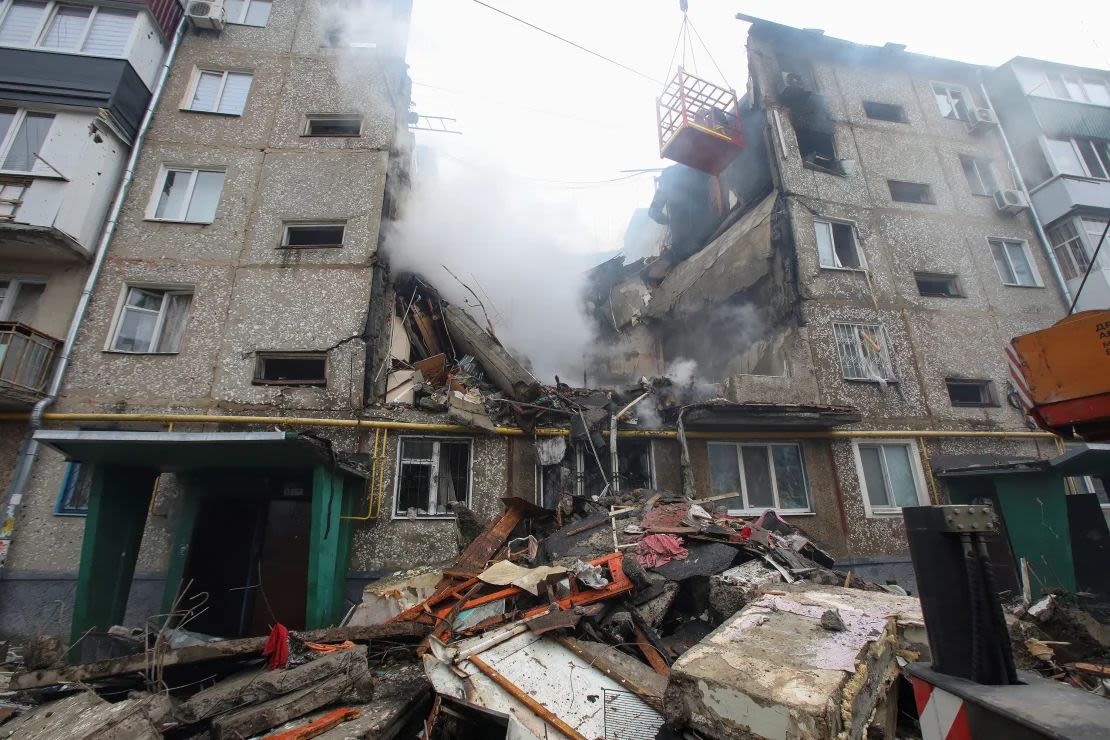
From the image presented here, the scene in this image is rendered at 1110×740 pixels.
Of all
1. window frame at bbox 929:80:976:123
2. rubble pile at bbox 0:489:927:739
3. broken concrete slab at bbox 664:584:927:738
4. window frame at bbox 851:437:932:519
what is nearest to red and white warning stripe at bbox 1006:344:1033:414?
rubble pile at bbox 0:489:927:739

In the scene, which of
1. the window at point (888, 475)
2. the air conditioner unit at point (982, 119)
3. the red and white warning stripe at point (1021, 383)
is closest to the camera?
the red and white warning stripe at point (1021, 383)

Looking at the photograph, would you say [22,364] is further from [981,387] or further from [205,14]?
[981,387]

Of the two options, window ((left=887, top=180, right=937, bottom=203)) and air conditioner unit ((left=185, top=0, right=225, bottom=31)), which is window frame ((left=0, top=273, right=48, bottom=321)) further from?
window ((left=887, top=180, right=937, bottom=203))

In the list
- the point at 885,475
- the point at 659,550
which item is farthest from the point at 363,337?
the point at 885,475

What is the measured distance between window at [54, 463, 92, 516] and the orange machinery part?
12867 mm

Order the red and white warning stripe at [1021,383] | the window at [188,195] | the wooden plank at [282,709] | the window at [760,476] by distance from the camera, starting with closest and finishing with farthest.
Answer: the wooden plank at [282,709], the red and white warning stripe at [1021,383], the window at [760,476], the window at [188,195]

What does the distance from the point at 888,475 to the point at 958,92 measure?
1278cm

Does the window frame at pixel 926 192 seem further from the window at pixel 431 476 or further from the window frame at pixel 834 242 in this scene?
the window at pixel 431 476

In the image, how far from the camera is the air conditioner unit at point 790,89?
1279 centimetres

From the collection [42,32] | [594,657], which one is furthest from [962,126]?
[42,32]

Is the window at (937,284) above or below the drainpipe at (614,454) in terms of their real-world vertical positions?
above

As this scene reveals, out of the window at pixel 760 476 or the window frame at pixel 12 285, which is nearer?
the window frame at pixel 12 285

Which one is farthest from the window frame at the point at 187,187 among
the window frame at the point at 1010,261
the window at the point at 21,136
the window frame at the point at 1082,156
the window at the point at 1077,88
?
the window at the point at 1077,88

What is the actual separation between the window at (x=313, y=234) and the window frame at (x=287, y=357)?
249 cm
